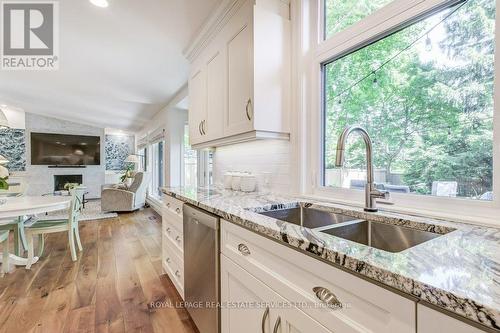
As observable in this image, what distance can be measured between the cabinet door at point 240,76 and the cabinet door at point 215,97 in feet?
0.36

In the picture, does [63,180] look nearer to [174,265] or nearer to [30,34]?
[30,34]

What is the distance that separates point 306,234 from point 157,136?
576 cm

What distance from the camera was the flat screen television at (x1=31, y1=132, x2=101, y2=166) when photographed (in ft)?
24.4

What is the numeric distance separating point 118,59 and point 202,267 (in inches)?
111

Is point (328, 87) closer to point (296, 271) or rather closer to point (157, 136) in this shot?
point (296, 271)

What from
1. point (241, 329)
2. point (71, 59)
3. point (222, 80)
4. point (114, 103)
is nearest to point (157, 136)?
point (114, 103)

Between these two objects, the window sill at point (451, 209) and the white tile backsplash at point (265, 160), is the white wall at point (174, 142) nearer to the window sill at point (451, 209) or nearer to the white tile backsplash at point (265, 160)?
the white tile backsplash at point (265, 160)

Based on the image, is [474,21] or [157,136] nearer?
[474,21]

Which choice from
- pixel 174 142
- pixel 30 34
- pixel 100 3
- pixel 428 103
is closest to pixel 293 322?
pixel 428 103

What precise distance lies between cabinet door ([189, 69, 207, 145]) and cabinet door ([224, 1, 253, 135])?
52cm

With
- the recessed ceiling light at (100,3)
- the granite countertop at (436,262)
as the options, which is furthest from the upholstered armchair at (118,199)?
the granite countertop at (436,262)

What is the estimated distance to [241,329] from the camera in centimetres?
109

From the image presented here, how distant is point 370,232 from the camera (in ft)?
3.71

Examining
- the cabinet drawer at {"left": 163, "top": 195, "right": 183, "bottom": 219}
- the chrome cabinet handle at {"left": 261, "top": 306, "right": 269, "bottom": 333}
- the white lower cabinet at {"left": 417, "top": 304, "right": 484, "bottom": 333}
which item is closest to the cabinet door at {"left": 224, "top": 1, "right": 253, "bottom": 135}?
the cabinet drawer at {"left": 163, "top": 195, "right": 183, "bottom": 219}
